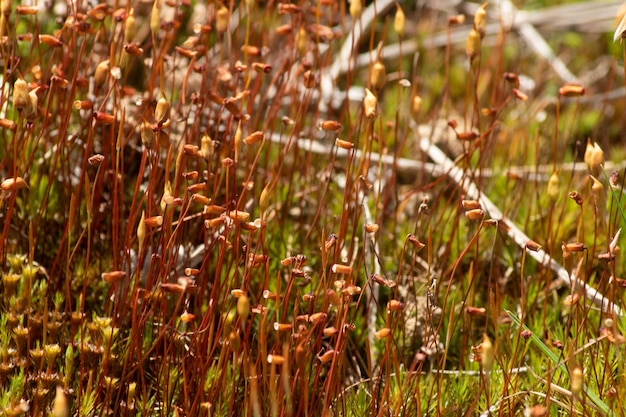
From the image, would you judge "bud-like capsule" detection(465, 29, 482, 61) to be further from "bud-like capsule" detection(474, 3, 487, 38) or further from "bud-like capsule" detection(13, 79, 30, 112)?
"bud-like capsule" detection(13, 79, 30, 112)

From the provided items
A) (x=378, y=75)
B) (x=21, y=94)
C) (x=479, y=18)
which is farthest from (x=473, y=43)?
(x=21, y=94)

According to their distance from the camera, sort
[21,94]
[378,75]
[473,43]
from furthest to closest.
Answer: [473,43] → [378,75] → [21,94]

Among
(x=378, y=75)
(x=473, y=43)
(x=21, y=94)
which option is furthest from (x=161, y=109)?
(x=473, y=43)

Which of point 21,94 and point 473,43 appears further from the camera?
point 473,43

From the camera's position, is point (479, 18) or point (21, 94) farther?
point (479, 18)

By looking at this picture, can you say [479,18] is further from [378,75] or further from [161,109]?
[161,109]

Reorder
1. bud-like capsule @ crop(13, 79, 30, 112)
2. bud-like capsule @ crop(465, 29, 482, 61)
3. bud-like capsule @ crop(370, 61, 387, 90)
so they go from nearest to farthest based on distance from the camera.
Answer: bud-like capsule @ crop(13, 79, 30, 112) < bud-like capsule @ crop(370, 61, 387, 90) < bud-like capsule @ crop(465, 29, 482, 61)

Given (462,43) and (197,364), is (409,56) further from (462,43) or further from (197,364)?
(197,364)

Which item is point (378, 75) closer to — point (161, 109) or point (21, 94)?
point (161, 109)

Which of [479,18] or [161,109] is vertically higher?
[479,18]

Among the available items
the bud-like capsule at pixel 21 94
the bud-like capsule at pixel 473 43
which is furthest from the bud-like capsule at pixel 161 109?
the bud-like capsule at pixel 473 43

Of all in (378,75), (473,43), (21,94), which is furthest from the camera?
(473,43)

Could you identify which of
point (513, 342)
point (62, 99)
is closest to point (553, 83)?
point (513, 342)

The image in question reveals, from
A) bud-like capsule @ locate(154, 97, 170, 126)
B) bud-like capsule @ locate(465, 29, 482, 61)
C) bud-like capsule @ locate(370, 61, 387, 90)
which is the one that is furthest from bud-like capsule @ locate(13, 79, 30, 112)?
bud-like capsule @ locate(465, 29, 482, 61)
